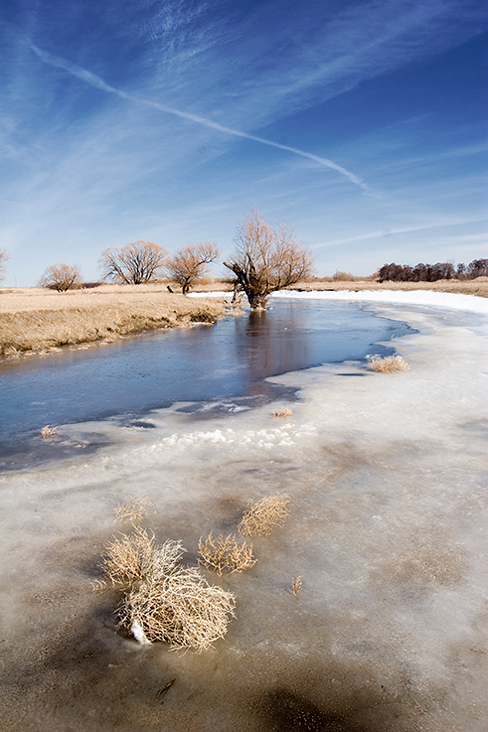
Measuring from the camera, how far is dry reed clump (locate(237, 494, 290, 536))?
14.6 feet

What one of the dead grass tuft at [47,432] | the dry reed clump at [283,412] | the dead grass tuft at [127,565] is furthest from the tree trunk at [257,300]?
the dead grass tuft at [127,565]

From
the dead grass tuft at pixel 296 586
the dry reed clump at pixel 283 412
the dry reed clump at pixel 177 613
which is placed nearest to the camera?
the dry reed clump at pixel 177 613

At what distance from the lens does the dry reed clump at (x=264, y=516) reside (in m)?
4.46

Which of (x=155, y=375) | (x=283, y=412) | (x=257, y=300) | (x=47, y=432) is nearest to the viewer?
(x=47, y=432)

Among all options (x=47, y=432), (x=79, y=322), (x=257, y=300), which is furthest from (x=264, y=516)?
(x=257, y=300)

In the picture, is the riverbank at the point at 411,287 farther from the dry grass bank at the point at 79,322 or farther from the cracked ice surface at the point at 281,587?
the cracked ice surface at the point at 281,587

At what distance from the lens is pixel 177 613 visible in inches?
121

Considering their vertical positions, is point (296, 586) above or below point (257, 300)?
below

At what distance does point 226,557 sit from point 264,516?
31.3 inches

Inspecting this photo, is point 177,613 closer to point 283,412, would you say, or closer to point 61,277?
point 283,412

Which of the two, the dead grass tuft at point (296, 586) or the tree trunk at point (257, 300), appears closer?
the dead grass tuft at point (296, 586)

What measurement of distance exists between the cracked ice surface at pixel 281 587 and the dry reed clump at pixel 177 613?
0.40 feet

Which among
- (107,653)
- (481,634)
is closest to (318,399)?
(481,634)

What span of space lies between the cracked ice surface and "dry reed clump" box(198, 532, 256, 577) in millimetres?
117
